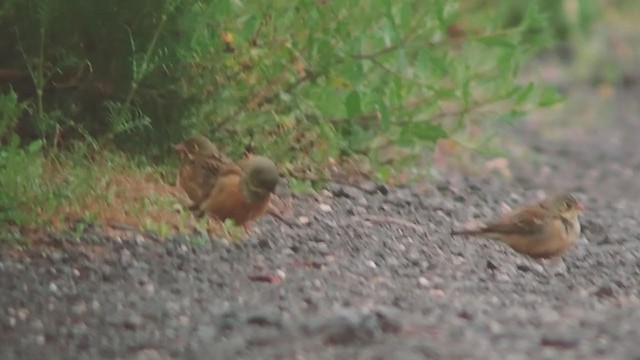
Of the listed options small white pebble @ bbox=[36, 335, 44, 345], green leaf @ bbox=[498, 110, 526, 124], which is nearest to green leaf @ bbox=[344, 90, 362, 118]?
green leaf @ bbox=[498, 110, 526, 124]

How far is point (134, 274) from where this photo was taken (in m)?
5.59

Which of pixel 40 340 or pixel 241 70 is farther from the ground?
pixel 241 70

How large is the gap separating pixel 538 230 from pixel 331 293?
5.15 ft

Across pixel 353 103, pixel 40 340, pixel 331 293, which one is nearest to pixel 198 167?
pixel 353 103

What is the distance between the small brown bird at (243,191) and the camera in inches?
243

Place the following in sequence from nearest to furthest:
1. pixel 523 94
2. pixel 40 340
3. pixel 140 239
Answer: pixel 40 340 → pixel 140 239 → pixel 523 94

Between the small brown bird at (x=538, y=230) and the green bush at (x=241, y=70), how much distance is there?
1.67ft

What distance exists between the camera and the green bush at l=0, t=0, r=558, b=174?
6.57 m

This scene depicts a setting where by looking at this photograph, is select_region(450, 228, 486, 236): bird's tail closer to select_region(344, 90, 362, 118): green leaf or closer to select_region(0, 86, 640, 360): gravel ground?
select_region(0, 86, 640, 360): gravel ground

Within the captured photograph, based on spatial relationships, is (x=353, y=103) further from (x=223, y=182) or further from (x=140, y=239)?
(x=140, y=239)

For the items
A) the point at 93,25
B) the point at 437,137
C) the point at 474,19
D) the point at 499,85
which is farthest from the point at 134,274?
the point at 474,19

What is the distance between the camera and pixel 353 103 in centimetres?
677

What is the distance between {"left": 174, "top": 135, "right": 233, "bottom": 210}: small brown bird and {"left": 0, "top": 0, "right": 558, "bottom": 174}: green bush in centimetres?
31

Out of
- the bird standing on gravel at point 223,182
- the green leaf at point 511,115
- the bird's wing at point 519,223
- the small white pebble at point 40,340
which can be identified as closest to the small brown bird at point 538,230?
the bird's wing at point 519,223
